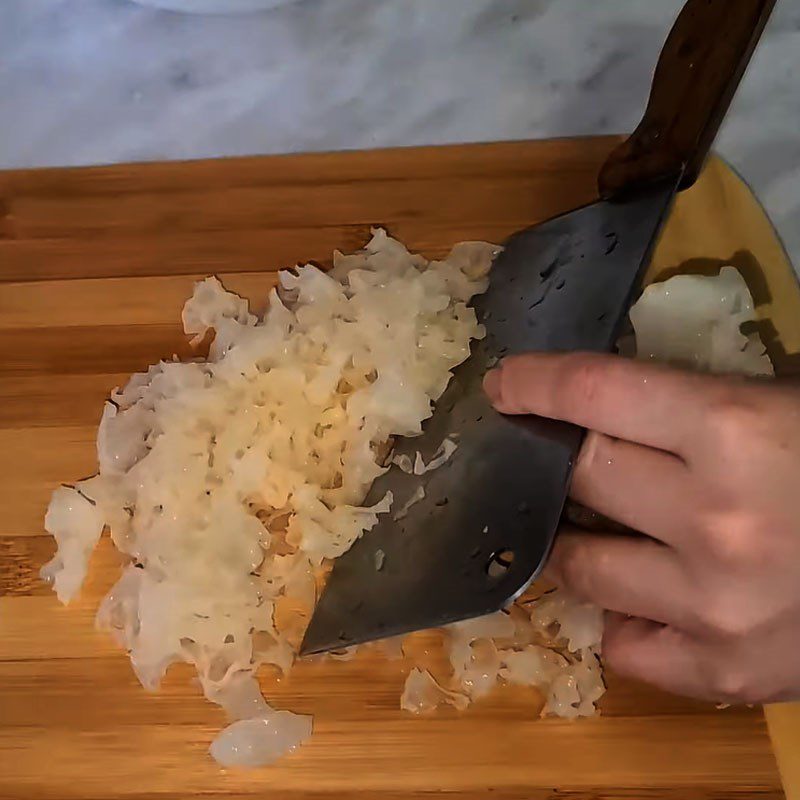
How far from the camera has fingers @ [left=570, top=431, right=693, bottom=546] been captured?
774mm

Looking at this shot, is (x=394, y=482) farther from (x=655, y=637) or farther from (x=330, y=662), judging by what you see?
(x=655, y=637)

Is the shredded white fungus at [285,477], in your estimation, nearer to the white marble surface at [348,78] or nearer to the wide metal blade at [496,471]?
the wide metal blade at [496,471]

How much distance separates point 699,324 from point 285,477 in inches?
20.4

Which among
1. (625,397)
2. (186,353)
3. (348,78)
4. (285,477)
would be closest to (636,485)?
(625,397)

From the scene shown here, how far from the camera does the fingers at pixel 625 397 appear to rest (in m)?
0.76

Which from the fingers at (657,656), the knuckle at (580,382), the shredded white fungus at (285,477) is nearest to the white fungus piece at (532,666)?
the shredded white fungus at (285,477)

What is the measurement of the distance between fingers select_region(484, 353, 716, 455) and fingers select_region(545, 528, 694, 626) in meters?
0.10

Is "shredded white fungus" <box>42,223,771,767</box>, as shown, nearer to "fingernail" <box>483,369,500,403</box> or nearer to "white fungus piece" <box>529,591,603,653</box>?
"white fungus piece" <box>529,591,603,653</box>

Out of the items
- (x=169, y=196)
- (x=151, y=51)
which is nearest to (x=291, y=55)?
(x=151, y=51)

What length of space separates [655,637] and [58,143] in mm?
1141

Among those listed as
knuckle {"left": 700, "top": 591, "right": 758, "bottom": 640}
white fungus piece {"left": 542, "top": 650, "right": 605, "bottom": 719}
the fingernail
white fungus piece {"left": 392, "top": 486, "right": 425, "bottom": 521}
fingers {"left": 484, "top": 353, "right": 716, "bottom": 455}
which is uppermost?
fingers {"left": 484, "top": 353, "right": 716, "bottom": 455}

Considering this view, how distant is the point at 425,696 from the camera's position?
1001mm

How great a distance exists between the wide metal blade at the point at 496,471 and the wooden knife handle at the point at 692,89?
0.14 ft

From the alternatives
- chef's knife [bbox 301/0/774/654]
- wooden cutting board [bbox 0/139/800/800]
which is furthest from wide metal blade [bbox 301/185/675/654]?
wooden cutting board [bbox 0/139/800/800]
